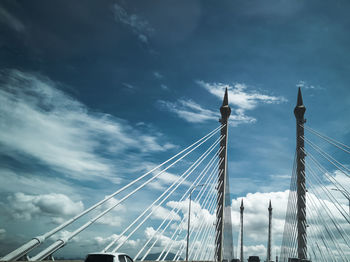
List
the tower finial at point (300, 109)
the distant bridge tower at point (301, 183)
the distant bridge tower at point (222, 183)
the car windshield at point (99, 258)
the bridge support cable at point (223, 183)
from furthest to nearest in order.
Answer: the tower finial at point (300, 109) < the distant bridge tower at point (301, 183) < the distant bridge tower at point (222, 183) < the bridge support cable at point (223, 183) < the car windshield at point (99, 258)

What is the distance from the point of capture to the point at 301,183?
2969 cm

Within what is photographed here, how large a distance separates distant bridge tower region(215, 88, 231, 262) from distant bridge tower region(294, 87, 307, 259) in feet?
24.8

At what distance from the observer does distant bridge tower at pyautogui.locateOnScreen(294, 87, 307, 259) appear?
28.1 m

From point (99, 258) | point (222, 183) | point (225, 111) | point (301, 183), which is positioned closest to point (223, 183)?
point (222, 183)

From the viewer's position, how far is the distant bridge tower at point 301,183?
92.2ft

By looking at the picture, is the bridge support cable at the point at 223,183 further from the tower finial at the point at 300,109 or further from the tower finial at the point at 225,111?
the tower finial at the point at 300,109

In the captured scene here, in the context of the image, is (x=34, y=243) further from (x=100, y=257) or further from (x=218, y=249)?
(x=218, y=249)

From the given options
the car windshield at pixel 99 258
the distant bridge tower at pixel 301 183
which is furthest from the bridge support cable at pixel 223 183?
the car windshield at pixel 99 258

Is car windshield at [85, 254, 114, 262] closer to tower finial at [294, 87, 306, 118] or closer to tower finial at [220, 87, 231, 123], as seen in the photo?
tower finial at [220, 87, 231, 123]

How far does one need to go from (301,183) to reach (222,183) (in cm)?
804

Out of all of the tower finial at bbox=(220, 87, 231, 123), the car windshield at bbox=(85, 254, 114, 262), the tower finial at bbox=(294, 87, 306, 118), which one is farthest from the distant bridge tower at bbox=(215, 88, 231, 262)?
the car windshield at bbox=(85, 254, 114, 262)

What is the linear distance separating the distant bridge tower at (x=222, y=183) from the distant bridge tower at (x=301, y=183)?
757 centimetres

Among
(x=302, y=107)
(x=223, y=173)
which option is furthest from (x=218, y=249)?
(x=302, y=107)

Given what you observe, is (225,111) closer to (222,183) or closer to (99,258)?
(222,183)
